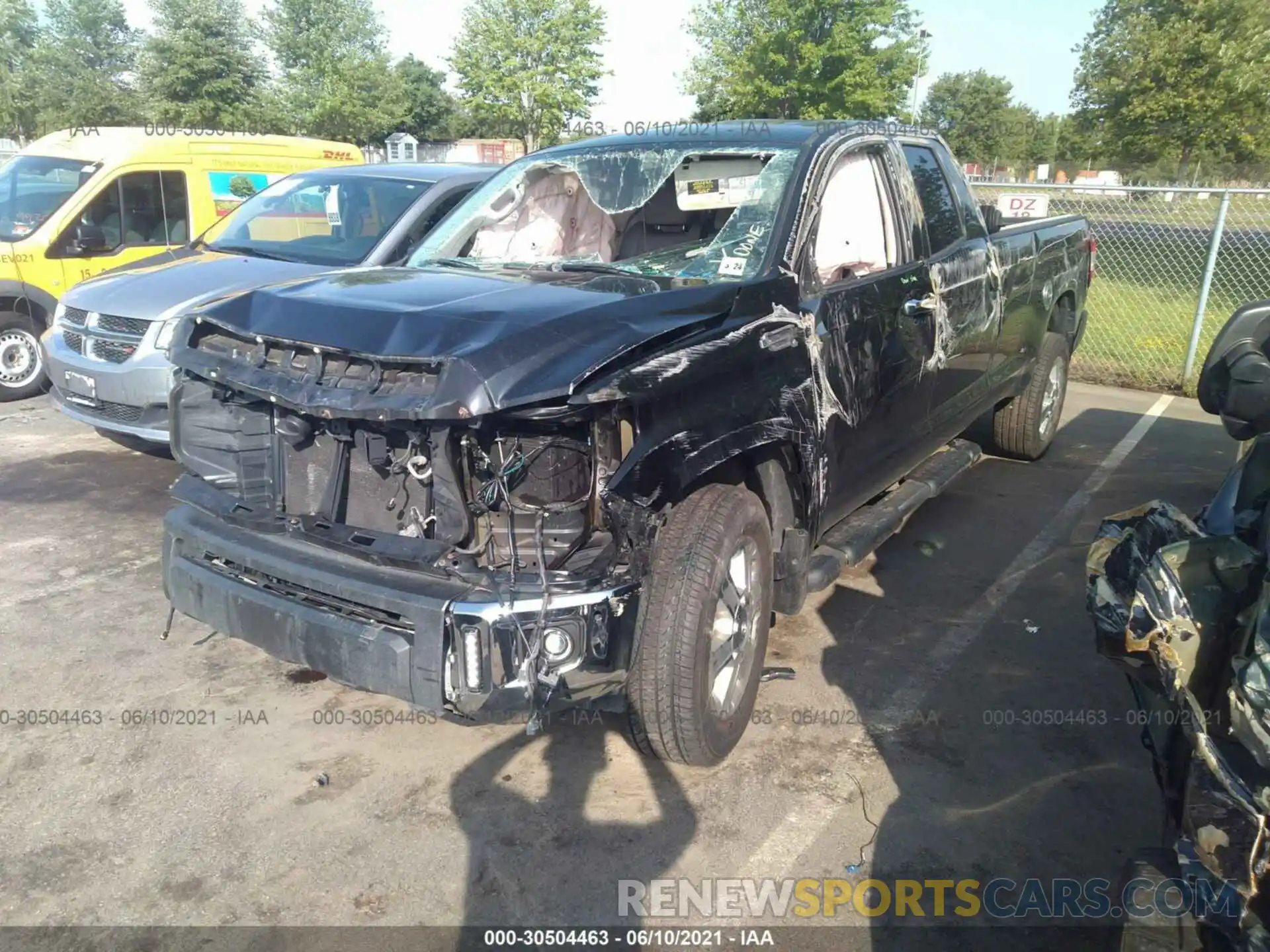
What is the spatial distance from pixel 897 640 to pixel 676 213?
2158 millimetres

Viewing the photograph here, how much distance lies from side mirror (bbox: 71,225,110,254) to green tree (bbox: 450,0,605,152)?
27395mm

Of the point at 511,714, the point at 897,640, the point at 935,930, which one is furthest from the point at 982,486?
the point at 511,714

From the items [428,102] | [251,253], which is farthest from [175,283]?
[428,102]

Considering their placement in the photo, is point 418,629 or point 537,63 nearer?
point 418,629

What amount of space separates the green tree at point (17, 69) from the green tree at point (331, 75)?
10383mm

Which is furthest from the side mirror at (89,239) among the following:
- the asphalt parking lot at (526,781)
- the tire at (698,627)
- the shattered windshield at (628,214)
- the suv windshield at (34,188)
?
the tire at (698,627)

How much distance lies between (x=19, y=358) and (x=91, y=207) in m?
1.44

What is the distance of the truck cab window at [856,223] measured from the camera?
4008mm

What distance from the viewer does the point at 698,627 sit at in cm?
285

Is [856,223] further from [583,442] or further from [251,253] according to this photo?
[251,253]

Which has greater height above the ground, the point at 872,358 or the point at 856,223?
the point at 856,223

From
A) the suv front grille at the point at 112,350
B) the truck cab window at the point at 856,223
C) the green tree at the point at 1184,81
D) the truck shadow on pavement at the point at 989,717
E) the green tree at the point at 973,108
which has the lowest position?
the truck shadow on pavement at the point at 989,717

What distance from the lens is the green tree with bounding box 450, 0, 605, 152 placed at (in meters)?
33.7

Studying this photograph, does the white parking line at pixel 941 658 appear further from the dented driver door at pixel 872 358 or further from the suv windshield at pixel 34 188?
the suv windshield at pixel 34 188
